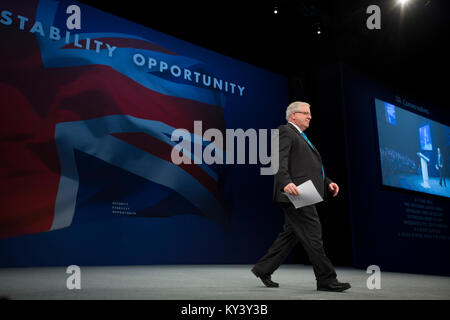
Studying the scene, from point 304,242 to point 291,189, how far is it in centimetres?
35

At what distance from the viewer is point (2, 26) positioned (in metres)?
4.21

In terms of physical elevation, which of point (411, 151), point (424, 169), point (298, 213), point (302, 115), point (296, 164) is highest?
point (411, 151)

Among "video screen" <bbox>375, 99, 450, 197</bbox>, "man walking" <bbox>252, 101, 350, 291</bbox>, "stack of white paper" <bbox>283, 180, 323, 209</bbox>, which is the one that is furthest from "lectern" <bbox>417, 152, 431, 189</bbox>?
"stack of white paper" <bbox>283, 180, 323, 209</bbox>

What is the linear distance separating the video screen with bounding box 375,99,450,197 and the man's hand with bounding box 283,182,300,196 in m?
3.84

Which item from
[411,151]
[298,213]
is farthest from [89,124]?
[411,151]

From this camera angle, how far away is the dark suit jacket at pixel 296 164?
8.26 ft

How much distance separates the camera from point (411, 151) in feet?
20.2

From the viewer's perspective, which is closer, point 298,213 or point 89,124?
point 298,213

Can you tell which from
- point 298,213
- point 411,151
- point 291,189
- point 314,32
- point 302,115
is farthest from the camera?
point 411,151

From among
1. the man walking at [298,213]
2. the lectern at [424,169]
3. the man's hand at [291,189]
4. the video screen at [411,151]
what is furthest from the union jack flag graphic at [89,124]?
the lectern at [424,169]
